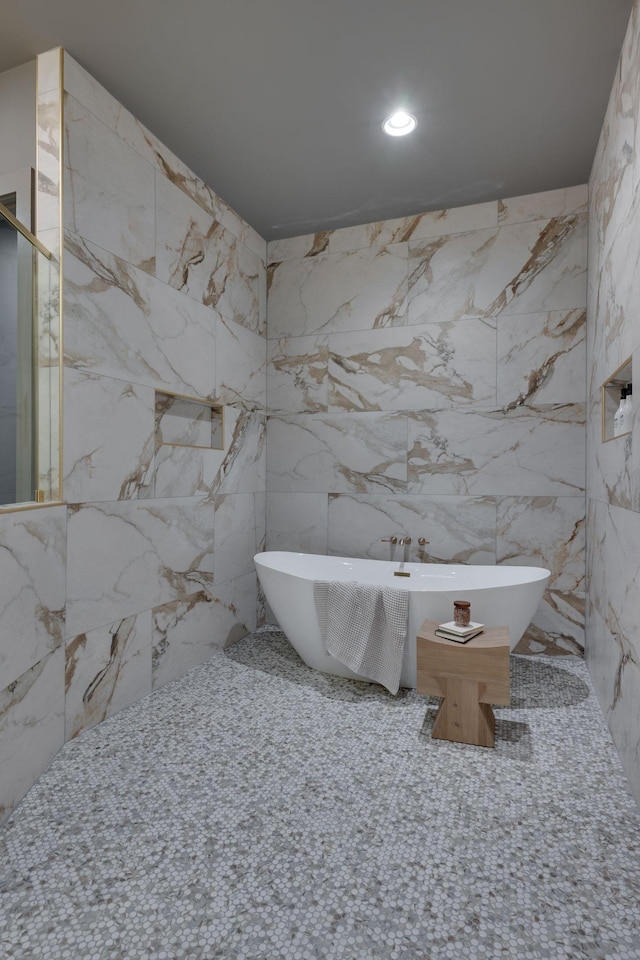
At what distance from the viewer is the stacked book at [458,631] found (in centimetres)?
227

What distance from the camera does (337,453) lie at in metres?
3.70

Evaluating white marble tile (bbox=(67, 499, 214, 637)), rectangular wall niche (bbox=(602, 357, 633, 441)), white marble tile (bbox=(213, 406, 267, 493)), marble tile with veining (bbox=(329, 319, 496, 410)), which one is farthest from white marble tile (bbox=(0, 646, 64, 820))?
rectangular wall niche (bbox=(602, 357, 633, 441))

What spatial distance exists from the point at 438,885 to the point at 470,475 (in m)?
2.36

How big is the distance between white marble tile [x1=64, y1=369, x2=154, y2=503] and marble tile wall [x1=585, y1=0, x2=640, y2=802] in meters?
2.17

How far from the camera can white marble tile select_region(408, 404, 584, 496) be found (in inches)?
125

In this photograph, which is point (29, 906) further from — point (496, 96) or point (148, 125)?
point (496, 96)

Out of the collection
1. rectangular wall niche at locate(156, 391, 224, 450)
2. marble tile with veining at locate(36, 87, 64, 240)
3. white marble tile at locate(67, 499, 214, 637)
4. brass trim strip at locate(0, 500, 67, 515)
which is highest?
marble tile with veining at locate(36, 87, 64, 240)

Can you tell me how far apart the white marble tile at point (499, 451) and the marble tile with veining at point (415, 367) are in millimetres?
134

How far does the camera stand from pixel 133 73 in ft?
7.38

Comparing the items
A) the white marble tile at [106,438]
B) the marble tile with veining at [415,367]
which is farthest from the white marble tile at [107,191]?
the marble tile with veining at [415,367]

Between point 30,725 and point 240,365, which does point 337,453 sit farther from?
point 30,725

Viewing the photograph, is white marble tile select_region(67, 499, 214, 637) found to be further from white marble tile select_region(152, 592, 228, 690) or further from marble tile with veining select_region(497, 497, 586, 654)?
marble tile with veining select_region(497, 497, 586, 654)

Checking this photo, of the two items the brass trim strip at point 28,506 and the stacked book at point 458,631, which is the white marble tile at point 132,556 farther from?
the stacked book at point 458,631

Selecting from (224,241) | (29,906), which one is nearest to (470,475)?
(224,241)
